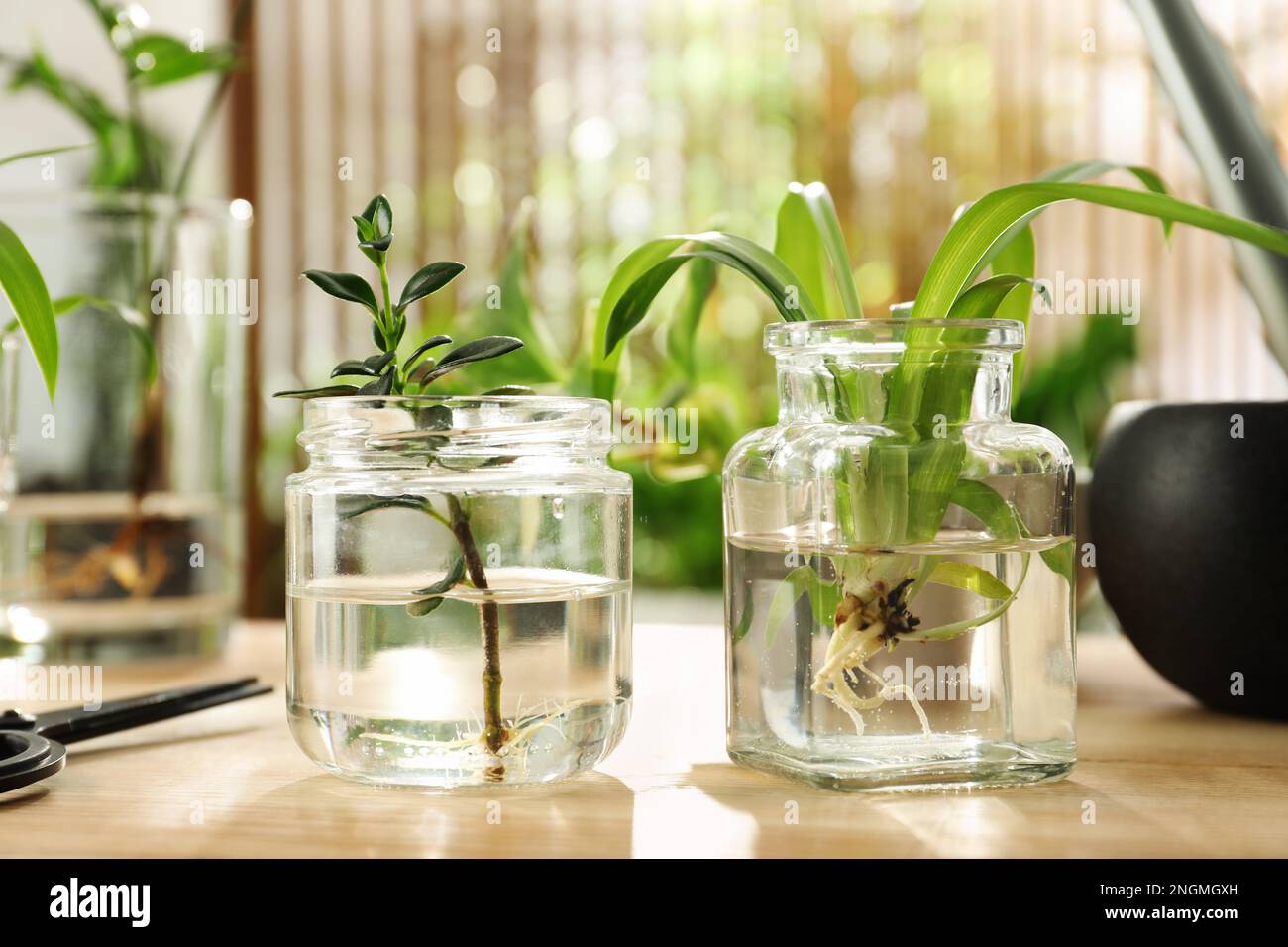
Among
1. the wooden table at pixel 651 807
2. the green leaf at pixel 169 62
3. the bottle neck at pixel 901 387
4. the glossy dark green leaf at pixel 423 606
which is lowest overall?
the wooden table at pixel 651 807

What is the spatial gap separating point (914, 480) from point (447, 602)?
188mm

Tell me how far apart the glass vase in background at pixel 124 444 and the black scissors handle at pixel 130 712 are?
19cm

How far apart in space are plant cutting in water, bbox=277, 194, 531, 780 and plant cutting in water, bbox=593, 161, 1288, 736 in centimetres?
11

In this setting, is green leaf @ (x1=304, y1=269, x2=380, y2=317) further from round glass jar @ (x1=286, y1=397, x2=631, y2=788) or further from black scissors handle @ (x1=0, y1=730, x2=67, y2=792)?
black scissors handle @ (x1=0, y1=730, x2=67, y2=792)

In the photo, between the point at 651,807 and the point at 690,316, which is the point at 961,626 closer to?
the point at 651,807

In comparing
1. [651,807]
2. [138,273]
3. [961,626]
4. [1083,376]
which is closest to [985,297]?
[961,626]

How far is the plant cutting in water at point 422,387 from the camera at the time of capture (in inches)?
17.6

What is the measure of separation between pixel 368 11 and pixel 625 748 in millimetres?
2571

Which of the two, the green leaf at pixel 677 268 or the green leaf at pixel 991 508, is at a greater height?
the green leaf at pixel 677 268

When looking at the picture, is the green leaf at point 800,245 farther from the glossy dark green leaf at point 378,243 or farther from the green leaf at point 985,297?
the glossy dark green leaf at point 378,243

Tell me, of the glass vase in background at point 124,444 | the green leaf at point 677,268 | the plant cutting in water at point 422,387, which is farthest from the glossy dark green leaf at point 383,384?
the glass vase in background at point 124,444

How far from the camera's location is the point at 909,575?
17.9 inches
